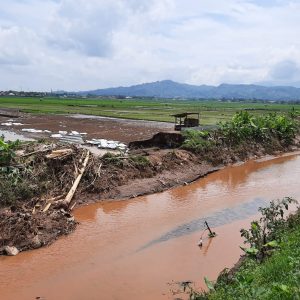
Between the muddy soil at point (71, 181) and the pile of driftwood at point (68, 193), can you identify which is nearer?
the muddy soil at point (71, 181)

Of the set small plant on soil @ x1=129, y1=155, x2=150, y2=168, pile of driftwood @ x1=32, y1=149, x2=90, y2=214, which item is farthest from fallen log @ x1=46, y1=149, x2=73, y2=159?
small plant on soil @ x1=129, y1=155, x2=150, y2=168

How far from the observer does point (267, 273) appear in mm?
6664

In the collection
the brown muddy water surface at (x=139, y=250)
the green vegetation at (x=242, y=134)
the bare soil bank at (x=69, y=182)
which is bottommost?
the brown muddy water surface at (x=139, y=250)

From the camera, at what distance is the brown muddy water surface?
8172 mm

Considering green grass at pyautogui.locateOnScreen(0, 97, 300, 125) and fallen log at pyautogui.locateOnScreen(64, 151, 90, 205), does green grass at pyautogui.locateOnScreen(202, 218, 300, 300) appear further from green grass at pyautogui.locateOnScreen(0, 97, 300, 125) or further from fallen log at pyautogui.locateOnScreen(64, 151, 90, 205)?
green grass at pyautogui.locateOnScreen(0, 97, 300, 125)

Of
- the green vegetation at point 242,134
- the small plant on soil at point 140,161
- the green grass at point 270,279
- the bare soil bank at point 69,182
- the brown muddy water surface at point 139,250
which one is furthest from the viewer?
the green vegetation at point 242,134

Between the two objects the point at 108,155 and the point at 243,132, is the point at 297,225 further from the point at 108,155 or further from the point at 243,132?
the point at 243,132

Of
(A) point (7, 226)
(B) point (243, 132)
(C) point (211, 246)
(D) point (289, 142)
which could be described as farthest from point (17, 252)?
(D) point (289, 142)

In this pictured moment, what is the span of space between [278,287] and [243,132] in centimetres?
1879

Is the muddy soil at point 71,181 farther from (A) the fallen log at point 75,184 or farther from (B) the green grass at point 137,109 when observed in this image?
(B) the green grass at point 137,109

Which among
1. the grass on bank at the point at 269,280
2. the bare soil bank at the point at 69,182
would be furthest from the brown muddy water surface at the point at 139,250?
the grass on bank at the point at 269,280

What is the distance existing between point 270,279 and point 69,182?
8.69 m

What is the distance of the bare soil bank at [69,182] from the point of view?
10492 mm

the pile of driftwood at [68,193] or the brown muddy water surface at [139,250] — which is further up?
the pile of driftwood at [68,193]
